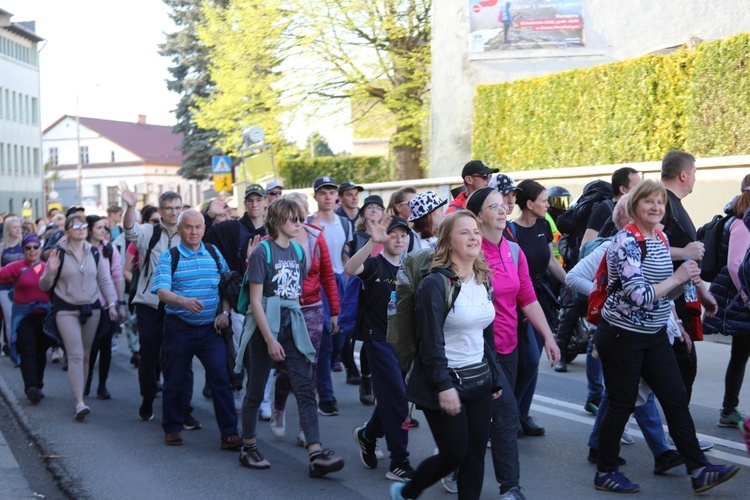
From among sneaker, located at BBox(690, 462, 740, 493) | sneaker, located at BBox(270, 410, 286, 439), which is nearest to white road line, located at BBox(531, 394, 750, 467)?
sneaker, located at BBox(690, 462, 740, 493)

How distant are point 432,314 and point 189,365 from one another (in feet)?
12.3

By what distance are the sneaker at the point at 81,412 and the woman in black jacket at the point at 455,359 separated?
494cm

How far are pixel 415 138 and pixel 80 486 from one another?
26579mm

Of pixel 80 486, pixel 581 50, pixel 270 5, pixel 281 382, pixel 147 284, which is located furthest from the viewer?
pixel 270 5

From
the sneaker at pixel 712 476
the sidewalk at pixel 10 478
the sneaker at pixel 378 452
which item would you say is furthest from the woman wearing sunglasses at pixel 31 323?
the sneaker at pixel 712 476

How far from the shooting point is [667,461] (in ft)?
23.0

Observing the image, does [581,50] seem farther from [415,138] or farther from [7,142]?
[7,142]

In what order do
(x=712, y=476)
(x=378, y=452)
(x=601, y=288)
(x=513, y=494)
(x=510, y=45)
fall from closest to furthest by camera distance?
(x=513, y=494)
(x=712, y=476)
(x=601, y=288)
(x=378, y=452)
(x=510, y=45)

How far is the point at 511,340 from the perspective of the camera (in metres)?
6.69

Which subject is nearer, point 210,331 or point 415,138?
point 210,331

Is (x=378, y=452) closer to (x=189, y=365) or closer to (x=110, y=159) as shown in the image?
(x=189, y=365)

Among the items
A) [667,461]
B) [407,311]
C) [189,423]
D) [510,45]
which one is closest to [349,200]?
[189,423]

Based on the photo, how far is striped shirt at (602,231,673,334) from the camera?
20.1 ft

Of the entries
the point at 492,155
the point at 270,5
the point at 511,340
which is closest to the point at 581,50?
the point at 492,155
